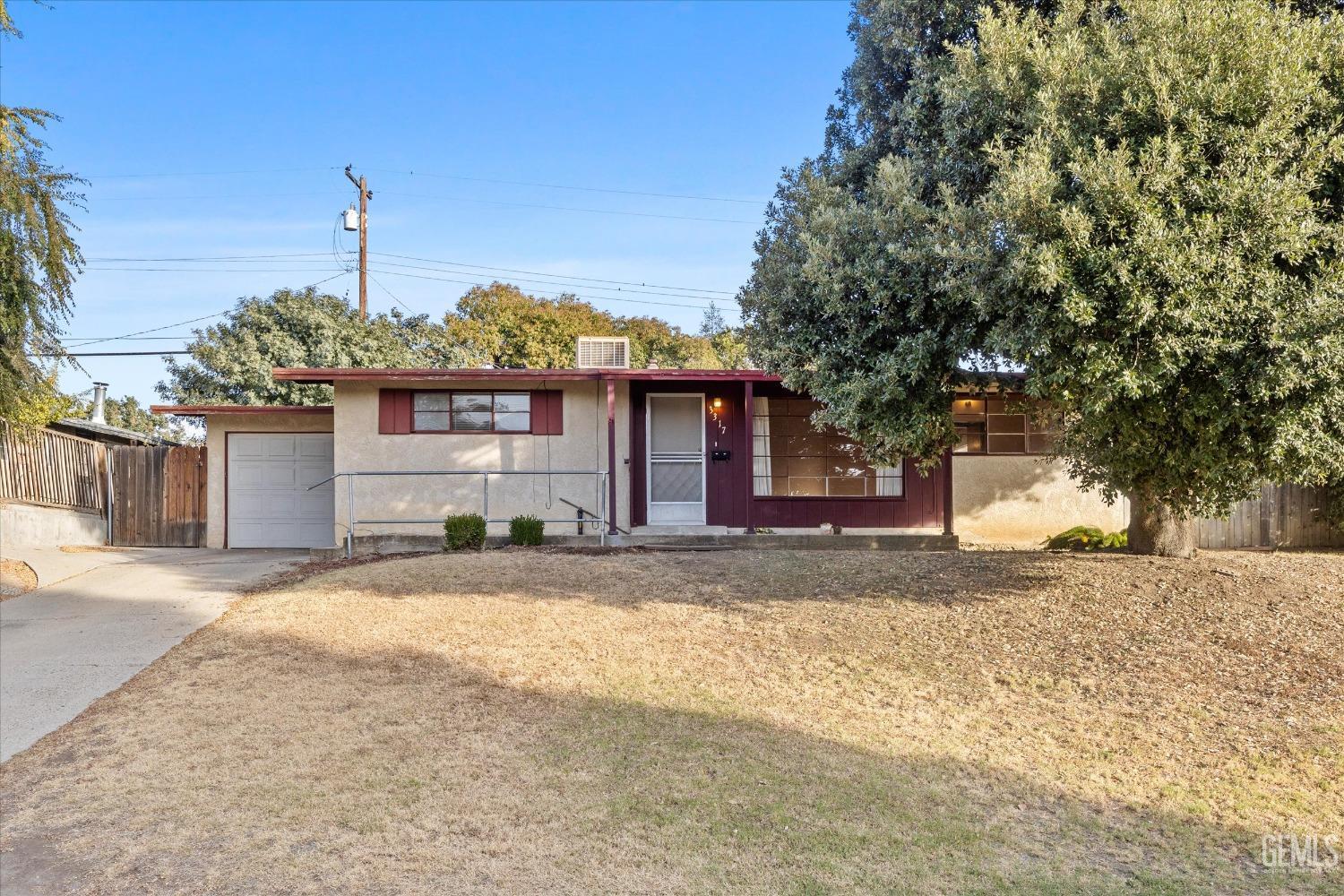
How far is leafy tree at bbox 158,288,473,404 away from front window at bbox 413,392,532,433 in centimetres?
830

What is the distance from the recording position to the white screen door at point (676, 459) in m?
13.7

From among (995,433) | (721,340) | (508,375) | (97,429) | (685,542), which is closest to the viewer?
(685,542)

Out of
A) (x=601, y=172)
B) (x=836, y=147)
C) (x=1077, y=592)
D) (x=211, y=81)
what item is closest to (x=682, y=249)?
(x=601, y=172)

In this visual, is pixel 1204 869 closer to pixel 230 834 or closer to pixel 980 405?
pixel 230 834

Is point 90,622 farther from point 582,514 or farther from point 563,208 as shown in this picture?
point 563,208

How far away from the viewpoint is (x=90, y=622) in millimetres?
8477

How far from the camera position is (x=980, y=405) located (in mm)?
14328

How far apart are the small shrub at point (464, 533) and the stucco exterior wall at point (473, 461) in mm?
1300

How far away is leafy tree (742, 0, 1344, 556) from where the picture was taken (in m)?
5.49

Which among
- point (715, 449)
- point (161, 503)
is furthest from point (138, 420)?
point (715, 449)

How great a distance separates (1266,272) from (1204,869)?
3.65 m

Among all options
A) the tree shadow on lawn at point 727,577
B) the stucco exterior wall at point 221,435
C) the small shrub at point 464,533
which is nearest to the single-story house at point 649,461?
the stucco exterior wall at point 221,435

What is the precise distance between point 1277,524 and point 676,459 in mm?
9078

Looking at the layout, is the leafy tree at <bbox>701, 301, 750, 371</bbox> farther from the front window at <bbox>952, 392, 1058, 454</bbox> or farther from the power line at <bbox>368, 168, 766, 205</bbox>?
the front window at <bbox>952, 392, 1058, 454</bbox>
